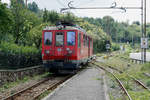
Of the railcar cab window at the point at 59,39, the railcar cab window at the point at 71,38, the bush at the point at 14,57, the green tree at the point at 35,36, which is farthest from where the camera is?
the green tree at the point at 35,36

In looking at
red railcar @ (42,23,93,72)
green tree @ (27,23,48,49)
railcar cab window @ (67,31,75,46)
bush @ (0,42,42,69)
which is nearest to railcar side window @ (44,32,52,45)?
red railcar @ (42,23,93,72)

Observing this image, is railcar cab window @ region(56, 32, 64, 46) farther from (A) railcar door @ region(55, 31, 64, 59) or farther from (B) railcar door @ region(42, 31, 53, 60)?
(B) railcar door @ region(42, 31, 53, 60)

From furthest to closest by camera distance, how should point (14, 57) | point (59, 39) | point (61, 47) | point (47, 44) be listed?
point (47, 44), point (59, 39), point (61, 47), point (14, 57)

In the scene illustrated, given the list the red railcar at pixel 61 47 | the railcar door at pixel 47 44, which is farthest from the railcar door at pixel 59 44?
the railcar door at pixel 47 44

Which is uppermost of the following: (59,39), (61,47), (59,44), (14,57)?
(59,39)

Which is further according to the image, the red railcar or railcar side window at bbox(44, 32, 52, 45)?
railcar side window at bbox(44, 32, 52, 45)

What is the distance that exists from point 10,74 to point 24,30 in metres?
9.31

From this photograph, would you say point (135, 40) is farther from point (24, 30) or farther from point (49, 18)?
point (24, 30)

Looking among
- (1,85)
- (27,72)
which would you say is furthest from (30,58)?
(1,85)

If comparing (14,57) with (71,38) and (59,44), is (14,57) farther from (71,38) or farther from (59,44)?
(71,38)

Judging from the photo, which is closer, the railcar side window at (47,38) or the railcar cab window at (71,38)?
the railcar cab window at (71,38)

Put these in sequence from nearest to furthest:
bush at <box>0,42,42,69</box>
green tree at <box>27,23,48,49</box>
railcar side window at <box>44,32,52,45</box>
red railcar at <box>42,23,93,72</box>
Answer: bush at <box>0,42,42,69</box>, red railcar at <box>42,23,93,72</box>, railcar side window at <box>44,32,52,45</box>, green tree at <box>27,23,48,49</box>

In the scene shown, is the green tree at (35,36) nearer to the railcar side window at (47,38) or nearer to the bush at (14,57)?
the bush at (14,57)

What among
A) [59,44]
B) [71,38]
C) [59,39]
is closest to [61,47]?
[59,44]
